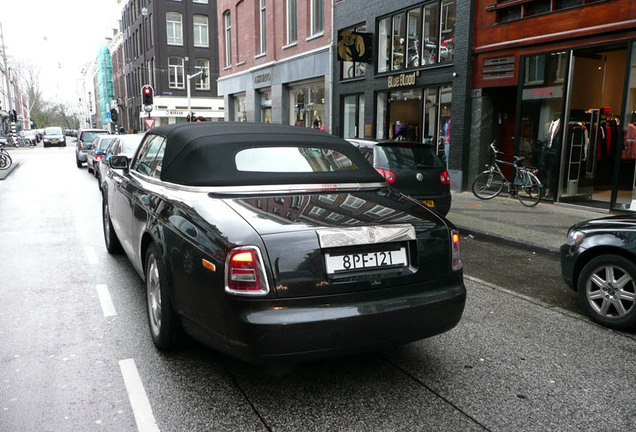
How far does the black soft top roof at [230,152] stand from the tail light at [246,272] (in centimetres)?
99

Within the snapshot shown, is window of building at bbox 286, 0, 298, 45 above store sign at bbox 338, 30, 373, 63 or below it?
above

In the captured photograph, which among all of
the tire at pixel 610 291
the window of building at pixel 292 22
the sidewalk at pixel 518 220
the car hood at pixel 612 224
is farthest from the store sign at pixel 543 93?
the window of building at pixel 292 22

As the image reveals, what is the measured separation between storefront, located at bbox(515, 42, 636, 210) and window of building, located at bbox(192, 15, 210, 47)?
43109 millimetres

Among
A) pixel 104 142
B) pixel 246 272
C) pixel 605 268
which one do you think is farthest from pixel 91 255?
pixel 104 142

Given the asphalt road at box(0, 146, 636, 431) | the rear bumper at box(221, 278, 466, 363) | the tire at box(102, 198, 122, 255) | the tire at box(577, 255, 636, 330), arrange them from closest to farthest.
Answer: the rear bumper at box(221, 278, 466, 363) → the asphalt road at box(0, 146, 636, 431) → the tire at box(577, 255, 636, 330) → the tire at box(102, 198, 122, 255)

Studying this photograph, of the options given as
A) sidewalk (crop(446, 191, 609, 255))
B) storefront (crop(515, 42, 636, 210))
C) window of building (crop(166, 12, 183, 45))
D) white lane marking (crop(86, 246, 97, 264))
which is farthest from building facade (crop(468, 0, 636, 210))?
window of building (crop(166, 12, 183, 45))

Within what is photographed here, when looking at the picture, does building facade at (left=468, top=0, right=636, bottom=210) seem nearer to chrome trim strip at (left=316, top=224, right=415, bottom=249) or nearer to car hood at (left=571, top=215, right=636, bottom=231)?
car hood at (left=571, top=215, right=636, bottom=231)

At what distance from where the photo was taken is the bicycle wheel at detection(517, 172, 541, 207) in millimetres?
11430

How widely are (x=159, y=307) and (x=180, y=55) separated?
4946 cm

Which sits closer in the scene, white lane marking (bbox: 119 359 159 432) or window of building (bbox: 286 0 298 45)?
white lane marking (bbox: 119 359 159 432)

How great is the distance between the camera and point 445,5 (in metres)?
14.5

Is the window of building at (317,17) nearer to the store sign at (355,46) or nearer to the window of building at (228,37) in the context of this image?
the store sign at (355,46)

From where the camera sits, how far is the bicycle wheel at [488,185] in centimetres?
1236

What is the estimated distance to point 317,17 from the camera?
21.4 m
